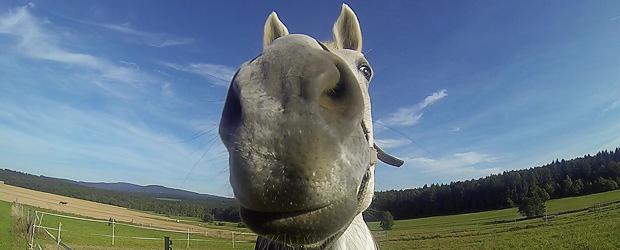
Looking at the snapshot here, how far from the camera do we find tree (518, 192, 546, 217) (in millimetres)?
45219

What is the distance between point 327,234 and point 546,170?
48367mm

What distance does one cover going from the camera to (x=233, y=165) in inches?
51.3

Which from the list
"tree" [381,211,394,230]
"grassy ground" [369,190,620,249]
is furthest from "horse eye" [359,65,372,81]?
"grassy ground" [369,190,620,249]

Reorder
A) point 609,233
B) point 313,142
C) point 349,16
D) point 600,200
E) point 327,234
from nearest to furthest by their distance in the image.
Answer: point 313,142 < point 327,234 < point 349,16 < point 609,233 < point 600,200

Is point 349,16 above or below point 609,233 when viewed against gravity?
above

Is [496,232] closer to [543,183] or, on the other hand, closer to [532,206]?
[532,206]

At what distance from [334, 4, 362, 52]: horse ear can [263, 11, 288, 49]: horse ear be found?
17.9 inches

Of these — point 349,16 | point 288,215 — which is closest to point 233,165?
point 288,215

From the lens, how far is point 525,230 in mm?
48188

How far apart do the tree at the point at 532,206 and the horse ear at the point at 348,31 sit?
50996mm

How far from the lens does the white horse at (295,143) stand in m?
1.26

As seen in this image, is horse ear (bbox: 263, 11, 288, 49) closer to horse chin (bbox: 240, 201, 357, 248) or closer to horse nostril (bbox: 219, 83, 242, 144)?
horse nostril (bbox: 219, 83, 242, 144)

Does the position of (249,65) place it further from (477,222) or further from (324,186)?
(477,222)

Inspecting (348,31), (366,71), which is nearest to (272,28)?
(348,31)
